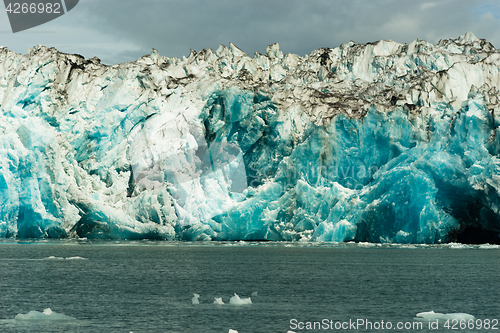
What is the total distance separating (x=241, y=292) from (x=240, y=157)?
1196 inches

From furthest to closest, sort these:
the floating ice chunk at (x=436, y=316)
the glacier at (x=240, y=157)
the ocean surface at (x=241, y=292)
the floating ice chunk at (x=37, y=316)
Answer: the glacier at (x=240, y=157), the ocean surface at (x=241, y=292), the floating ice chunk at (x=436, y=316), the floating ice chunk at (x=37, y=316)

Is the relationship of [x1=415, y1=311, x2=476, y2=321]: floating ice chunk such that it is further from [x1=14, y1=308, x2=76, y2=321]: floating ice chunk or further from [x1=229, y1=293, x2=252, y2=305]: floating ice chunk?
[x1=14, y1=308, x2=76, y2=321]: floating ice chunk

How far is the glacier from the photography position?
151ft

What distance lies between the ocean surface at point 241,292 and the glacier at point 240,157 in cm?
655

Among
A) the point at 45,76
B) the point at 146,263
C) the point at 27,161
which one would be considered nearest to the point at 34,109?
the point at 45,76

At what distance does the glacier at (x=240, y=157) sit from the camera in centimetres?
4594

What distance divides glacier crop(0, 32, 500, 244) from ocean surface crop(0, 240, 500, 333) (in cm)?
655

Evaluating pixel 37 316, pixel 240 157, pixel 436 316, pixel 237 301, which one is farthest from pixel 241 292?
pixel 240 157

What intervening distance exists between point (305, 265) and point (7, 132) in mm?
31731

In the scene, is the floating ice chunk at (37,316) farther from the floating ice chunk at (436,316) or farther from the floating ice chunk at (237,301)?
the floating ice chunk at (436,316)

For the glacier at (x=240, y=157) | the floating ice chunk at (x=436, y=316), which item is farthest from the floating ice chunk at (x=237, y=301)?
the glacier at (x=240, y=157)

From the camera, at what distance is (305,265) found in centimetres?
3719

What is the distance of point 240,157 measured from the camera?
180ft

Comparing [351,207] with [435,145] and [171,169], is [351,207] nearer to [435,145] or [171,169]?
[435,145]
